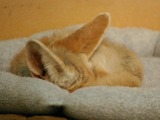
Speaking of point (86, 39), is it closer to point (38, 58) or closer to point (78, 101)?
point (38, 58)

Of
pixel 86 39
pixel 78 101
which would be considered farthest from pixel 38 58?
pixel 78 101

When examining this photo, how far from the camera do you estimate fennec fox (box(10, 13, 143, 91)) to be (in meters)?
1.65

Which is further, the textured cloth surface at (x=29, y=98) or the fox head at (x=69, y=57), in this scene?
the fox head at (x=69, y=57)

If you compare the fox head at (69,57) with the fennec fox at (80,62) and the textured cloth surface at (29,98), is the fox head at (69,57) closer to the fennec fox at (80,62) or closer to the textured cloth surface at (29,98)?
the fennec fox at (80,62)

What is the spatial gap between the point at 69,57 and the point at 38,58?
0.16 meters

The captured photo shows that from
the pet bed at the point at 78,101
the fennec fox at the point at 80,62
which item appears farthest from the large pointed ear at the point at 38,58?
the pet bed at the point at 78,101

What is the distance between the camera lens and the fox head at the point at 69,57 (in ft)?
5.36

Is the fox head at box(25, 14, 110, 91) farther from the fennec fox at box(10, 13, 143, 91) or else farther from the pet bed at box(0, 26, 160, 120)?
the pet bed at box(0, 26, 160, 120)

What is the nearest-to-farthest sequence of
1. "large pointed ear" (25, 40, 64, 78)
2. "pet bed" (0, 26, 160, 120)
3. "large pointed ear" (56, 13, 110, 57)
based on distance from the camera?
"pet bed" (0, 26, 160, 120) < "large pointed ear" (25, 40, 64, 78) < "large pointed ear" (56, 13, 110, 57)

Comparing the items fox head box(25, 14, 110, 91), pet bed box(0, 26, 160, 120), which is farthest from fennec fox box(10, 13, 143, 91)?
pet bed box(0, 26, 160, 120)

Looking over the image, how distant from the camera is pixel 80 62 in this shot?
175 cm

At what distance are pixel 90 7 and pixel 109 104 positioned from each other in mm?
1765

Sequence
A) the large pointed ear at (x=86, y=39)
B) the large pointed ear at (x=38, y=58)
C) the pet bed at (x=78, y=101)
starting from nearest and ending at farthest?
the pet bed at (x=78, y=101) → the large pointed ear at (x=38, y=58) → the large pointed ear at (x=86, y=39)

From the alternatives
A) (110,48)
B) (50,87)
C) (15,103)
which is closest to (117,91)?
(50,87)
